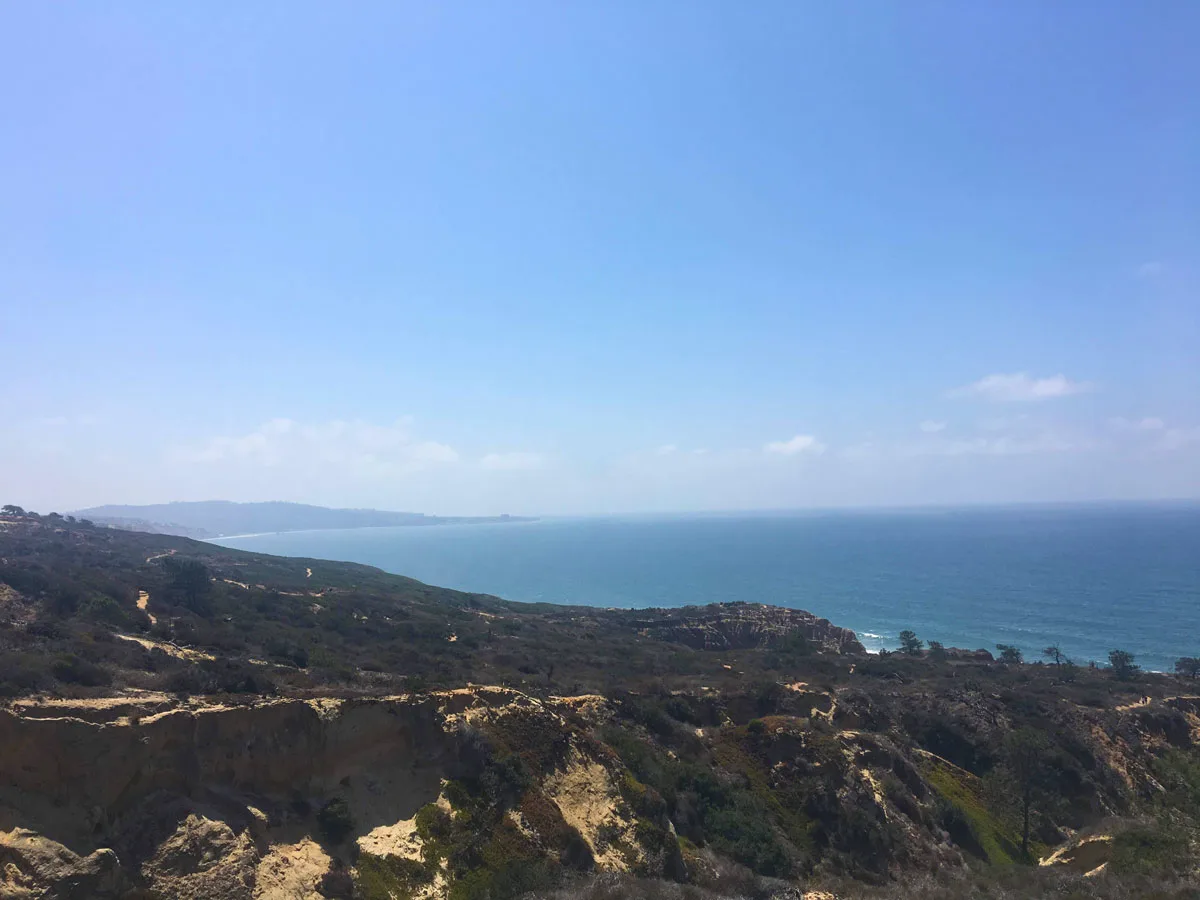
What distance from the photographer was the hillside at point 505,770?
16688mm

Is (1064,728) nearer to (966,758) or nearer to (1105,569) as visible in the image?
(966,758)

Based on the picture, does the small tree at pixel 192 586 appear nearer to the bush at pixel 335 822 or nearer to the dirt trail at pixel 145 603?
the dirt trail at pixel 145 603

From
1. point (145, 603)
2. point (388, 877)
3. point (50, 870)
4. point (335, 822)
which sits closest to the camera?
point (50, 870)

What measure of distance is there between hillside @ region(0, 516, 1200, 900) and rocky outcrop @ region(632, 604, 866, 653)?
25990 mm

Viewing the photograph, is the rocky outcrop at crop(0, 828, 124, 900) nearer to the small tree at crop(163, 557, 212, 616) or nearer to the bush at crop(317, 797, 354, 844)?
the bush at crop(317, 797, 354, 844)

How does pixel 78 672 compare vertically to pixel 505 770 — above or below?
above

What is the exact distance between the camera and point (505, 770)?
75.7ft

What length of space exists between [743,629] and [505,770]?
57.2 metres

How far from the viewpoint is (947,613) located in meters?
107

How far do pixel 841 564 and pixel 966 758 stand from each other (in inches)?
5767

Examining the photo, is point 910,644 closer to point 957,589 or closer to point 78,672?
point 957,589

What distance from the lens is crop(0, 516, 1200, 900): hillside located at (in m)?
16.7

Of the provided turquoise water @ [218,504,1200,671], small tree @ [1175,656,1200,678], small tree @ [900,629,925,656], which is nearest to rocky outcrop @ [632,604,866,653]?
small tree @ [900,629,925,656]

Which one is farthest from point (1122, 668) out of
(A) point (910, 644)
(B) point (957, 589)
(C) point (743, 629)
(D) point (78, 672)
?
(B) point (957, 589)
